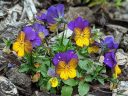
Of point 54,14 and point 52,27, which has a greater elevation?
point 54,14

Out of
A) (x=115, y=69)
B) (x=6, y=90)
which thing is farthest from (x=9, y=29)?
(x=115, y=69)

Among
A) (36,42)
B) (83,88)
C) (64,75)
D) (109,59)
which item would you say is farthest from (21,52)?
(109,59)

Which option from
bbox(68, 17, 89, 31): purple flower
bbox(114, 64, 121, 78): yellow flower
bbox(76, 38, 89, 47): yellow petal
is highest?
bbox(68, 17, 89, 31): purple flower

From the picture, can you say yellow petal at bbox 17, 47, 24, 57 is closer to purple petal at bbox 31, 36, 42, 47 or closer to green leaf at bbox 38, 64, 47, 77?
purple petal at bbox 31, 36, 42, 47

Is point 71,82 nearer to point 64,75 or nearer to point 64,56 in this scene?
point 64,75

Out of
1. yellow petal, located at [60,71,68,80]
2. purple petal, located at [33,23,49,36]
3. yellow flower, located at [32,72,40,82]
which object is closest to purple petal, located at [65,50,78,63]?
yellow petal, located at [60,71,68,80]

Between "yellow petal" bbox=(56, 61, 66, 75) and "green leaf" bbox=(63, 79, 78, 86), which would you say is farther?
"green leaf" bbox=(63, 79, 78, 86)

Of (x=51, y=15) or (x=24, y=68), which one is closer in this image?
(x=24, y=68)

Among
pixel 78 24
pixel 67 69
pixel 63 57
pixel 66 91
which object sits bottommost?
pixel 66 91
